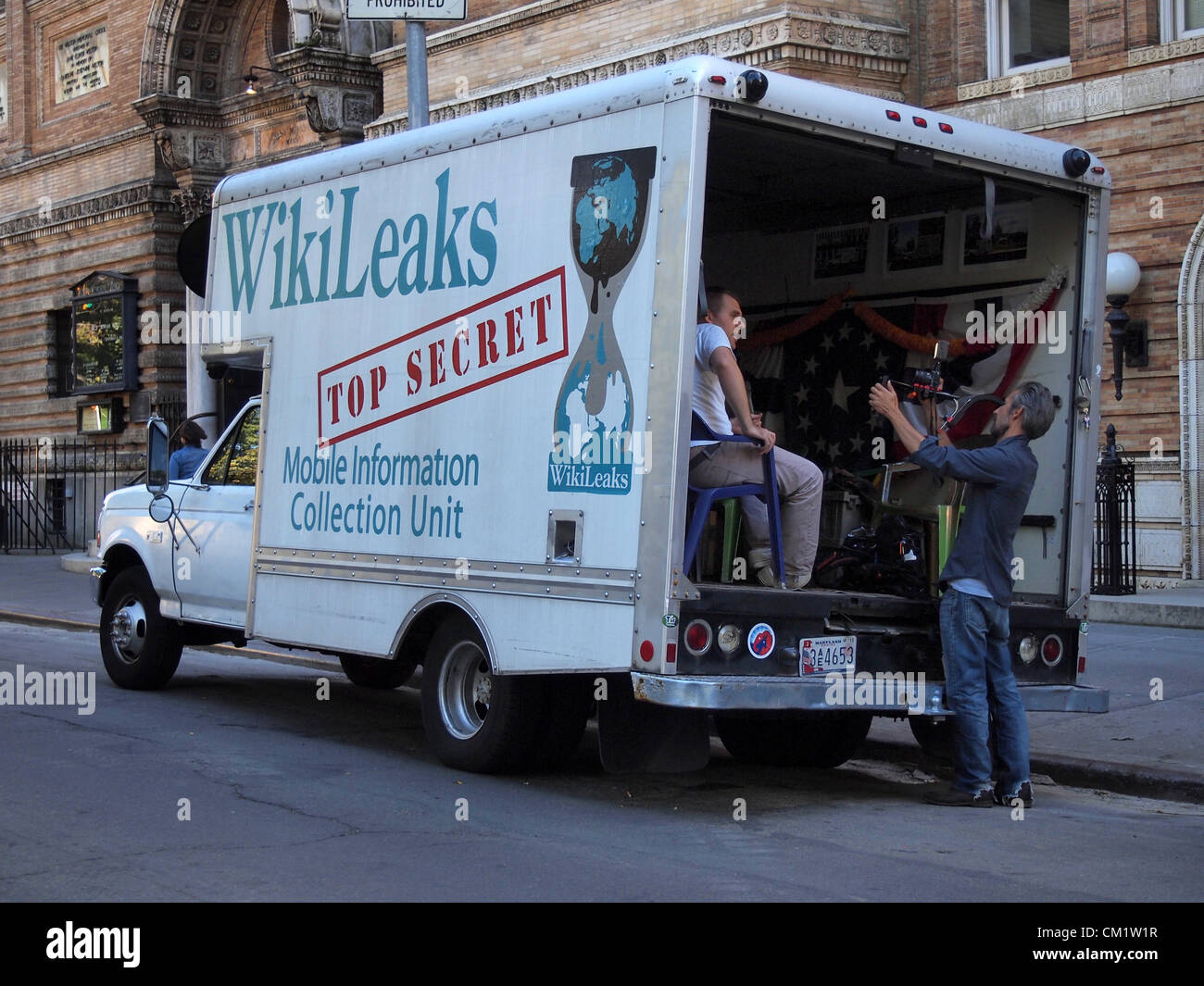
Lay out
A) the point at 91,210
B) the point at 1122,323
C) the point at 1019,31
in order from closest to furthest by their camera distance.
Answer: the point at 1122,323
the point at 1019,31
the point at 91,210

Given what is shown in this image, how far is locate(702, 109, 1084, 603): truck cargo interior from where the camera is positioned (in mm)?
8195

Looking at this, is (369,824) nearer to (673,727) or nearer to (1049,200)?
(673,727)

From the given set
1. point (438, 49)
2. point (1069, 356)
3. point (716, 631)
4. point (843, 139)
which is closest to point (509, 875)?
point (716, 631)

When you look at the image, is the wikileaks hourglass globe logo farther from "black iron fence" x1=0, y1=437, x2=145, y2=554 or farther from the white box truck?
"black iron fence" x1=0, y1=437, x2=145, y2=554

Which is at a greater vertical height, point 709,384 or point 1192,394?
point 1192,394

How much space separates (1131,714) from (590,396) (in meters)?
4.56

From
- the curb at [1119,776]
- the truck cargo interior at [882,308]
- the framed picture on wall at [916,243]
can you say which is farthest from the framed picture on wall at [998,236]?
the curb at [1119,776]

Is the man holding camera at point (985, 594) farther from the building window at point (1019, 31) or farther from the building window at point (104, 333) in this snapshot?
the building window at point (104, 333)

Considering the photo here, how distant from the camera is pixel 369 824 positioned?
22.0 feet

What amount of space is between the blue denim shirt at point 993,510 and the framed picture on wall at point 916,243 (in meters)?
1.94

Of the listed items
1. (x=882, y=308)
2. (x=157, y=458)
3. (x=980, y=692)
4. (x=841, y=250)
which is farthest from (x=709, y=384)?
(x=157, y=458)

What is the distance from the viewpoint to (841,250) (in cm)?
952

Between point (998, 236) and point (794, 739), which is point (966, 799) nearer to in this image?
point (794, 739)

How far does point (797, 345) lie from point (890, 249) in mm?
884
